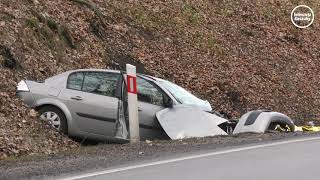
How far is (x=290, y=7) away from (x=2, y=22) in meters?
15.2

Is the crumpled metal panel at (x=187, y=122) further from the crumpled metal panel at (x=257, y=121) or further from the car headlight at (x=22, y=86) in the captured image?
the car headlight at (x=22, y=86)

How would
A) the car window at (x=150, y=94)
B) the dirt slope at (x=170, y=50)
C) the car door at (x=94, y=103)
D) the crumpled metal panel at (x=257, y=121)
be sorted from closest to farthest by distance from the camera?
the car door at (x=94, y=103) < the car window at (x=150, y=94) < the crumpled metal panel at (x=257, y=121) < the dirt slope at (x=170, y=50)

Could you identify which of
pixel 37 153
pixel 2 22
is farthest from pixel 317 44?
pixel 37 153

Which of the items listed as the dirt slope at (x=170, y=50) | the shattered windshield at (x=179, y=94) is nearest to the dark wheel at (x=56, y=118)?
the dirt slope at (x=170, y=50)

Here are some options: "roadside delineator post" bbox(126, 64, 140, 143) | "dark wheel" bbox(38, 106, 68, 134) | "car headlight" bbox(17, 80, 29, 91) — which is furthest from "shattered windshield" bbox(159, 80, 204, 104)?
"car headlight" bbox(17, 80, 29, 91)

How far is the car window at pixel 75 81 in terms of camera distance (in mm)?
11875

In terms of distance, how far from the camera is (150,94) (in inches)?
465

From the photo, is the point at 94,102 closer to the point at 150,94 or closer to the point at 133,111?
the point at 133,111

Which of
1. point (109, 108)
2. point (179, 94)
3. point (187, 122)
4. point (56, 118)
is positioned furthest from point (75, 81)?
point (187, 122)

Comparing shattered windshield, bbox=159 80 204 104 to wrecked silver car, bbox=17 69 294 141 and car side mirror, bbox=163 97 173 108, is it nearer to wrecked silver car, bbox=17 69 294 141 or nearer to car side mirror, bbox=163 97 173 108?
wrecked silver car, bbox=17 69 294 141

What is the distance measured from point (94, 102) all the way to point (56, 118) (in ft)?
2.62

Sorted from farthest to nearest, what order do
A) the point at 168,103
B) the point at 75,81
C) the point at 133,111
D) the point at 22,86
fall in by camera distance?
the point at 75,81 → the point at 22,86 → the point at 168,103 → the point at 133,111

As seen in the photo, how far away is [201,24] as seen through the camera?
67.7 feet

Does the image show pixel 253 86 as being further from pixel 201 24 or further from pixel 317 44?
pixel 317 44
